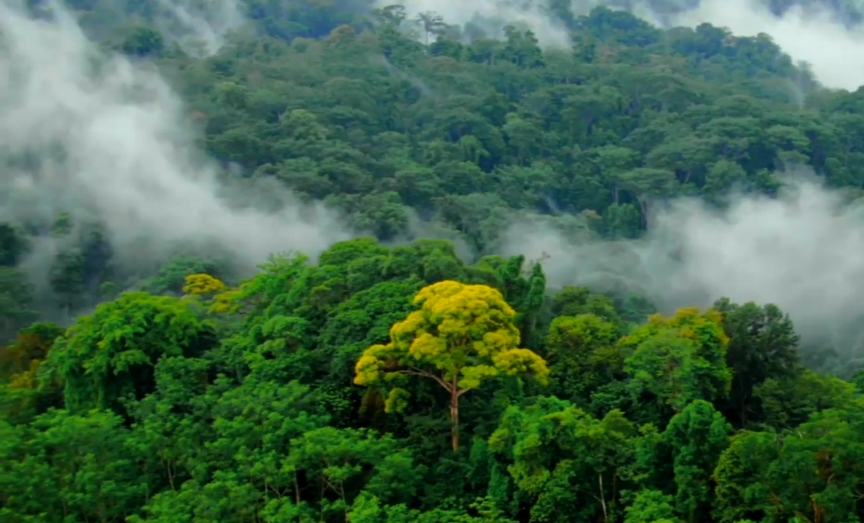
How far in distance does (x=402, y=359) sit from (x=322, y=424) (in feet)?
4.36

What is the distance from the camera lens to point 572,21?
61.6m

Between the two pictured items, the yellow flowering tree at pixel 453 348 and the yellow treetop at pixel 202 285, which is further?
the yellow treetop at pixel 202 285

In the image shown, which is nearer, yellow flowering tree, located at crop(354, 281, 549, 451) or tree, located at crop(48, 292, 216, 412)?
yellow flowering tree, located at crop(354, 281, 549, 451)

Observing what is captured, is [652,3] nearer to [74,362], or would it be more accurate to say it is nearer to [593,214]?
[593,214]

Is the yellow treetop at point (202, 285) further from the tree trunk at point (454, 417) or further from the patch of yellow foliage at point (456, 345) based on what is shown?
the tree trunk at point (454, 417)

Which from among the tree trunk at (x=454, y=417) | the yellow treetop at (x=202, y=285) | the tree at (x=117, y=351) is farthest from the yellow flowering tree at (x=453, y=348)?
the yellow treetop at (x=202, y=285)

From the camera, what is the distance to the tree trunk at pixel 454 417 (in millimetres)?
12109

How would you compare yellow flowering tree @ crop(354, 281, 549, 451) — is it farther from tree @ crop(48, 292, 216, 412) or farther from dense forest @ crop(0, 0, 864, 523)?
tree @ crop(48, 292, 216, 412)

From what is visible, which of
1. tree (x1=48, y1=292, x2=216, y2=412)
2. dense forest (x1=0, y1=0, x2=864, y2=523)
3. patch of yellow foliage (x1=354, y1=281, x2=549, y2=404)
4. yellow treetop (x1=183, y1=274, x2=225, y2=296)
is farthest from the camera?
yellow treetop (x1=183, y1=274, x2=225, y2=296)

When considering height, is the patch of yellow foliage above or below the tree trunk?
above

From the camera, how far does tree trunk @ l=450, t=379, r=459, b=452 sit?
12.1 metres

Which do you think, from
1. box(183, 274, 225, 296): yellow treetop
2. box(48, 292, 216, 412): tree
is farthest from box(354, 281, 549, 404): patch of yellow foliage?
box(183, 274, 225, 296): yellow treetop

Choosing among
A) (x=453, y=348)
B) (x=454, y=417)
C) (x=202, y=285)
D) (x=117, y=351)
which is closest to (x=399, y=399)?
(x=454, y=417)

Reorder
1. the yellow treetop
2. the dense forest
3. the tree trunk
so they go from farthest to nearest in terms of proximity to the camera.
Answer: the yellow treetop → the tree trunk → the dense forest
